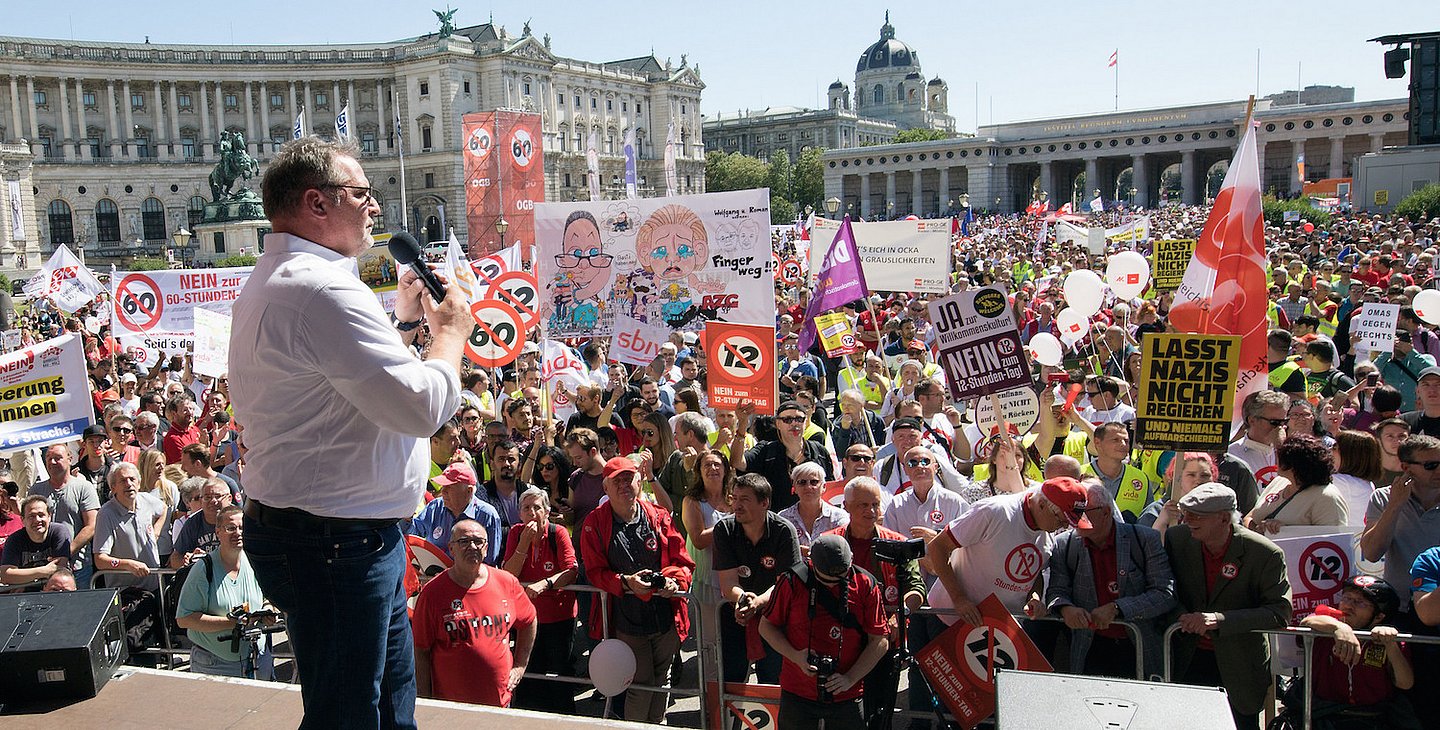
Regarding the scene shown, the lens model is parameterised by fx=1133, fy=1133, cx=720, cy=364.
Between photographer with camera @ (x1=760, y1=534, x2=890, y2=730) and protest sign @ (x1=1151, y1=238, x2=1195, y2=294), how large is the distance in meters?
9.60

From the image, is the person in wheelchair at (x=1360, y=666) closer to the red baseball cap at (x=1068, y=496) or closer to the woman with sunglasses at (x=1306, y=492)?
the woman with sunglasses at (x=1306, y=492)

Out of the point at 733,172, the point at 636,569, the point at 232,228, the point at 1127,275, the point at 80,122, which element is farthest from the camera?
the point at 733,172

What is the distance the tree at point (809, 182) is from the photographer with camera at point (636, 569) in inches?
4027

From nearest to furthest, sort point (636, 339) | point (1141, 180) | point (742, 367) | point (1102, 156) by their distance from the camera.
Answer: point (742, 367), point (636, 339), point (1141, 180), point (1102, 156)

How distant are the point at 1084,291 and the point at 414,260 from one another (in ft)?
32.0

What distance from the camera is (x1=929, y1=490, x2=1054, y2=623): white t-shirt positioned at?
5.08 m

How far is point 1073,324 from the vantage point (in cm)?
1181

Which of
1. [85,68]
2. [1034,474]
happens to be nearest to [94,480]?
[1034,474]

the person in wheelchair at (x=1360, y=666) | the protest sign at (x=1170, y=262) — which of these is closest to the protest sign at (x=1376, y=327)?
the protest sign at (x=1170, y=262)

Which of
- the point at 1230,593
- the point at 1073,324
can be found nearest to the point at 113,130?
the point at 1073,324

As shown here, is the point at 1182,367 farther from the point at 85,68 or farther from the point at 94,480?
the point at 85,68

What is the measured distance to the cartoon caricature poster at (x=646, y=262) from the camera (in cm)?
1047

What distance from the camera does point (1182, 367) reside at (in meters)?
6.09

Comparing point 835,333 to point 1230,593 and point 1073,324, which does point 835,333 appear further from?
point 1230,593
